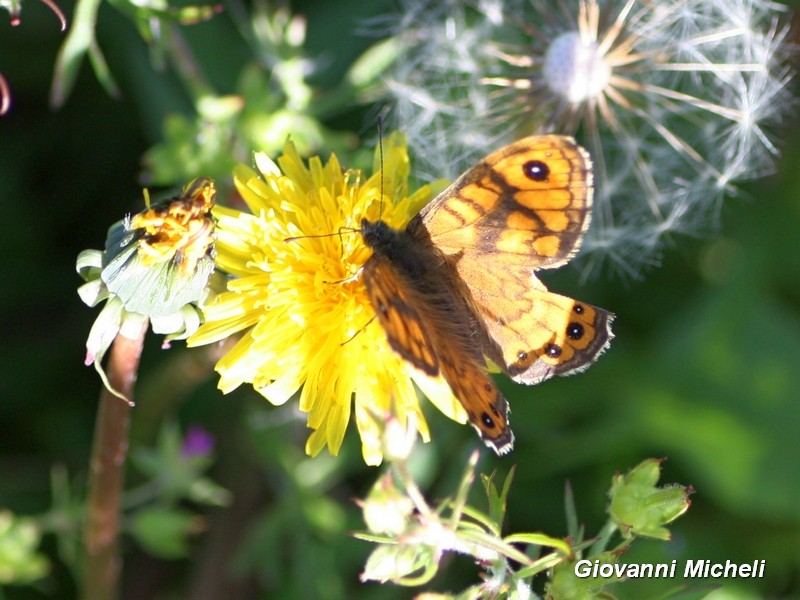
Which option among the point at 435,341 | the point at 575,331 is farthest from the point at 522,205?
the point at 435,341

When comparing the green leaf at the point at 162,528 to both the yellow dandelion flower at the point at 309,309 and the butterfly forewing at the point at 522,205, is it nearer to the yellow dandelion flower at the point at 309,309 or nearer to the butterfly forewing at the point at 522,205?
the yellow dandelion flower at the point at 309,309

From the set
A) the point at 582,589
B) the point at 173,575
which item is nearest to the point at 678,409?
the point at 582,589

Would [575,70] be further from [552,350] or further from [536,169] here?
[552,350]

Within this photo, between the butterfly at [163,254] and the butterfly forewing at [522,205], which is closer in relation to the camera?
the butterfly at [163,254]

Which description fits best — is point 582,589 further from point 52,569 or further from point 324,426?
point 52,569

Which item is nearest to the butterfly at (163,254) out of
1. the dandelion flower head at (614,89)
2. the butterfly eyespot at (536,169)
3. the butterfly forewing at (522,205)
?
the butterfly forewing at (522,205)

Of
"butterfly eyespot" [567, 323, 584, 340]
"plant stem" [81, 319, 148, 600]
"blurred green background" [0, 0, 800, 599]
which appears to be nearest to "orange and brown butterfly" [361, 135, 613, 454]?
"butterfly eyespot" [567, 323, 584, 340]

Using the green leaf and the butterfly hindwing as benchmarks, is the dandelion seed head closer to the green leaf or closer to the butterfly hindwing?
the butterfly hindwing
